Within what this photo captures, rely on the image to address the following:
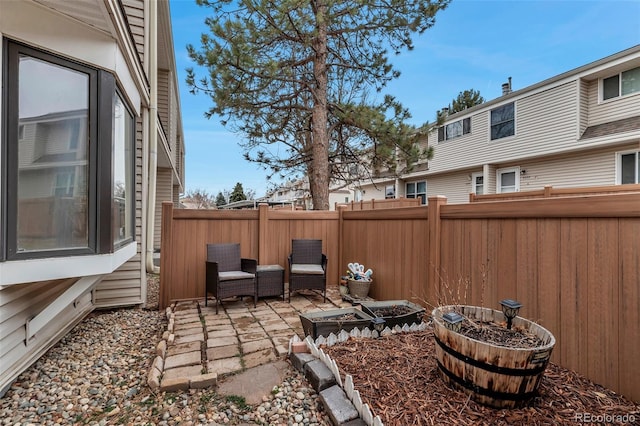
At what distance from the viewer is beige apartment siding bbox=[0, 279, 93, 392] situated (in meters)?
2.25

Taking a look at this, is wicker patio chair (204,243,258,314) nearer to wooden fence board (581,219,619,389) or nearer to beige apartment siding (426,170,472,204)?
wooden fence board (581,219,619,389)

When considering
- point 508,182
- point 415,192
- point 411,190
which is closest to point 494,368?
point 508,182

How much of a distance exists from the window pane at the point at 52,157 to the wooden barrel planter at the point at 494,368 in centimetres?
288

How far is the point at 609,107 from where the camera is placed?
837cm

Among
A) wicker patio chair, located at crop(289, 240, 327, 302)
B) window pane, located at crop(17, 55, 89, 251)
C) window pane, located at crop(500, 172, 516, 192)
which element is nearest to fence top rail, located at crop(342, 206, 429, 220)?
wicker patio chair, located at crop(289, 240, 327, 302)

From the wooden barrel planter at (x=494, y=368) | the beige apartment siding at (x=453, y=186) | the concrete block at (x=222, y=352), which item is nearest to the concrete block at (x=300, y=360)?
the concrete block at (x=222, y=352)

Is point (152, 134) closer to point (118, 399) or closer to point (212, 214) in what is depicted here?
point (212, 214)

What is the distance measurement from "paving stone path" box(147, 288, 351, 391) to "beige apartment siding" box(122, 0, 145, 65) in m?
3.76

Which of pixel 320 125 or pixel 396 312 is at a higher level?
pixel 320 125

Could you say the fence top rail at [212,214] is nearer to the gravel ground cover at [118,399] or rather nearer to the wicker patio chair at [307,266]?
the wicker patio chair at [307,266]

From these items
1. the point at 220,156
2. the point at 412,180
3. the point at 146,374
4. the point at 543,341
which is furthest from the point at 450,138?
the point at 220,156

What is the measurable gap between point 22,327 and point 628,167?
12.0 metres

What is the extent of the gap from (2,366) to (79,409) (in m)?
0.67

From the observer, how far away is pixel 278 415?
2.08m
